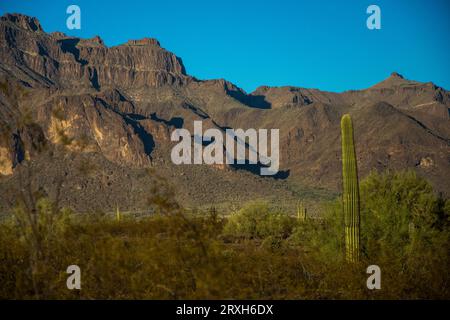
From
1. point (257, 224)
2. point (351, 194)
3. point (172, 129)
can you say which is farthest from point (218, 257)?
point (172, 129)

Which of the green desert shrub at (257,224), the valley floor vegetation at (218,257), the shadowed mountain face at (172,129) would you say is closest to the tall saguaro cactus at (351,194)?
the valley floor vegetation at (218,257)

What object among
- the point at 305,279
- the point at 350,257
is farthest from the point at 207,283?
the point at 350,257

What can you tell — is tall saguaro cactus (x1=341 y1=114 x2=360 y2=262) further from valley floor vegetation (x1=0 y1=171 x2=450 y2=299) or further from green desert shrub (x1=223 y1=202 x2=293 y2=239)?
green desert shrub (x1=223 y1=202 x2=293 y2=239)

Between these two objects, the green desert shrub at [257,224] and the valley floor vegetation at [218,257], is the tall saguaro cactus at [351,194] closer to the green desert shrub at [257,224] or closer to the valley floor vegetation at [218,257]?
the valley floor vegetation at [218,257]

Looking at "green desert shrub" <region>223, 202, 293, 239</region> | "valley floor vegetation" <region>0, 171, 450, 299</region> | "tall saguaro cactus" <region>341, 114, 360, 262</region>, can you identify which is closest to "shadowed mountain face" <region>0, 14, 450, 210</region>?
"green desert shrub" <region>223, 202, 293, 239</region>

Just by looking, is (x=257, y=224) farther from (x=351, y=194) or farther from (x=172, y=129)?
(x=172, y=129)

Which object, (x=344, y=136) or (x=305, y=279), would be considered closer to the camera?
(x=305, y=279)
